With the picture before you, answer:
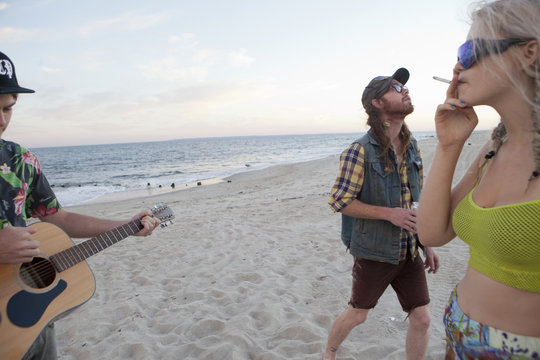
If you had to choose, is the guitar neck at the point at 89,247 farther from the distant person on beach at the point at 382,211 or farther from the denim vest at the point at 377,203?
the denim vest at the point at 377,203

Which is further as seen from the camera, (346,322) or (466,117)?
(346,322)

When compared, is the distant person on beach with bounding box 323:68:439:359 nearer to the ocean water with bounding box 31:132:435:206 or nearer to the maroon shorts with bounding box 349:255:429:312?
the maroon shorts with bounding box 349:255:429:312

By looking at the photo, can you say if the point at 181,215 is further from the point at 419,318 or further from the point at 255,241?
the point at 419,318

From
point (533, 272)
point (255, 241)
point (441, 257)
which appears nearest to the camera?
point (533, 272)

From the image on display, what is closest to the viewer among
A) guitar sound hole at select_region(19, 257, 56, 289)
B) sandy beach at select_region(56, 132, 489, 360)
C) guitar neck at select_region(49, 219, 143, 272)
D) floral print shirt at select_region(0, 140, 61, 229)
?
floral print shirt at select_region(0, 140, 61, 229)

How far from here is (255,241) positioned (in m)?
6.65

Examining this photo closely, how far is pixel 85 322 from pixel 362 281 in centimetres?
341

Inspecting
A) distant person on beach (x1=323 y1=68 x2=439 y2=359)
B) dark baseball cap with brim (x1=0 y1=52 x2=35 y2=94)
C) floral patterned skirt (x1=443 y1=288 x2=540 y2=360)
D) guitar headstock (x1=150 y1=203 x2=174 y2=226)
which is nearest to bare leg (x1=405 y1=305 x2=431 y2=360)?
distant person on beach (x1=323 y1=68 x2=439 y2=359)

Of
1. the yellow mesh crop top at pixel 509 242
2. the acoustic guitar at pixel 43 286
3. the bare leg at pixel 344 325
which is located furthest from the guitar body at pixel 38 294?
the yellow mesh crop top at pixel 509 242

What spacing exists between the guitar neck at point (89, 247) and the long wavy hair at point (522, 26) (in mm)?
2641

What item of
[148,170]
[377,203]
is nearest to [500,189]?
[377,203]

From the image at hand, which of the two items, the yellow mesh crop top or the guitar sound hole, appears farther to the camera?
the guitar sound hole

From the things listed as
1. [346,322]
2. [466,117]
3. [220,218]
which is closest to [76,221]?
[346,322]

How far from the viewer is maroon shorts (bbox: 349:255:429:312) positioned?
2.44 m
